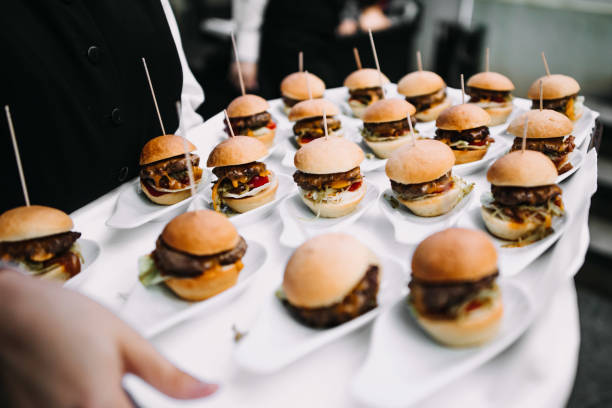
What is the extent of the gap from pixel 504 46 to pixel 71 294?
7.55 meters

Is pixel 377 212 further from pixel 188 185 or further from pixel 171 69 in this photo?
pixel 171 69

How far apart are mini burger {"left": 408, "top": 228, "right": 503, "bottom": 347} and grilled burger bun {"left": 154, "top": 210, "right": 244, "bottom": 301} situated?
2.51 ft

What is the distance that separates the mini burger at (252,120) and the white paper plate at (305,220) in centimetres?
83

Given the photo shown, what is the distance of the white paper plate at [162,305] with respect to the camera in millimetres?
1564

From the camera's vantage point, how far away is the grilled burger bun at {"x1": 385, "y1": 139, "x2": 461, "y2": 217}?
221cm

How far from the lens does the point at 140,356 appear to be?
1.10 meters

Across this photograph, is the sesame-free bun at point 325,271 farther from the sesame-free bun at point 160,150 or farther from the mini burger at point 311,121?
the mini burger at point 311,121

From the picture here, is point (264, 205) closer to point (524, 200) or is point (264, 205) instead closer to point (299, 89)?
point (524, 200)

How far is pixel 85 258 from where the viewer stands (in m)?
2.03

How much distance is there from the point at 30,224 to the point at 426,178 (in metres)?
1.84

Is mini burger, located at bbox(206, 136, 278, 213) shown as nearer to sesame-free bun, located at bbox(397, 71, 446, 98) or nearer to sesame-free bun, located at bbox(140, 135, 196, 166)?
sesame-free bun, located at bbox(140, 135, 196, 166)

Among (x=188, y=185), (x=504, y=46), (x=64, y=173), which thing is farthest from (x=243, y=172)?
(x=504, y=46)

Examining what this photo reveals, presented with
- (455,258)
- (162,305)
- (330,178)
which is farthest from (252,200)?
(455,258)

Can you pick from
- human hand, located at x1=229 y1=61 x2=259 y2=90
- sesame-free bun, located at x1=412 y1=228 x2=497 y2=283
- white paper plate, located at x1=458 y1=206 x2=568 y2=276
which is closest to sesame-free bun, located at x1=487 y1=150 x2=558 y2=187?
white paper plate, located at x1=458 y1=206 x2=568 y2=276
